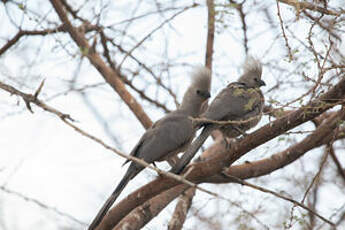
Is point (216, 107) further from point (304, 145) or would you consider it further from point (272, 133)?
point (272, 133)

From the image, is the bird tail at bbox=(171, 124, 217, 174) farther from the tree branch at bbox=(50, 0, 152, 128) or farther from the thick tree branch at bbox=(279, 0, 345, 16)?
the thick tree branch at bbox=(279, 0, 345, 16)

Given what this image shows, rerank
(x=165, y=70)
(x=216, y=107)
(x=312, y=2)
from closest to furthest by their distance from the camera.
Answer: (x=312, y=2) < (x=216, y=107) < (x=165, y=70)

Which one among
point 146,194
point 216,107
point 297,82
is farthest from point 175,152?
point 297,82

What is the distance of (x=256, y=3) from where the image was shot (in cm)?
514

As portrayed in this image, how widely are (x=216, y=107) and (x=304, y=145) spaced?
3.22 ft

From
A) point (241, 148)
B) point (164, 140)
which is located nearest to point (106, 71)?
point (164, 140)

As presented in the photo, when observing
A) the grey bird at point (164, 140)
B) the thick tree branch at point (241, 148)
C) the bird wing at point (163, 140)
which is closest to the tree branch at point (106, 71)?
the grey bird at point (164, 140)

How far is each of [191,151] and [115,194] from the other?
785mm

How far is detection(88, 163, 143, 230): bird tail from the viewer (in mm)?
4160

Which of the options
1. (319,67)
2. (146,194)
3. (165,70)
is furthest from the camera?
(165,70)

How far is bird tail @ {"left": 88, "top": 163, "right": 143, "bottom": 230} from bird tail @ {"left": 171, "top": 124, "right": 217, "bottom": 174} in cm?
51

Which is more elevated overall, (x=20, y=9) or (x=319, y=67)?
(x=20, y=9)

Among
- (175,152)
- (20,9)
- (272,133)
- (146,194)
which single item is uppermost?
(20,9)

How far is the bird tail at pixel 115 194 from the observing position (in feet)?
13.6
